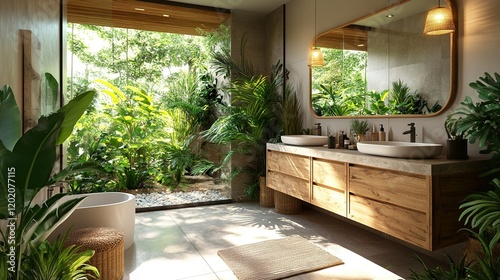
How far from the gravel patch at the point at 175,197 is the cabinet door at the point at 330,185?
199 centimetres

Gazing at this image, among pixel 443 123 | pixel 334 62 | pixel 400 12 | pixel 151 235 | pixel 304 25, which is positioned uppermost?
pixel 304 25

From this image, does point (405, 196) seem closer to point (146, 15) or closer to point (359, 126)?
point (359, 126)

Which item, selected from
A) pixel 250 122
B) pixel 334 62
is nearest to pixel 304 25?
pixel 334 62

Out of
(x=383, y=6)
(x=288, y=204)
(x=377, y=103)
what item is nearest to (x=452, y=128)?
(x=377, y=103)

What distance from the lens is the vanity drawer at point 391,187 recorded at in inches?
86.6

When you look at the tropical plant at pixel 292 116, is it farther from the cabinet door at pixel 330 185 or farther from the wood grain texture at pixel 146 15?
the wood grain texture at pixel 146 15

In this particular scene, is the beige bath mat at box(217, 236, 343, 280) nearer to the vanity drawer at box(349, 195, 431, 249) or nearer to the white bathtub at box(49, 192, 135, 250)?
the vanity drawer at box(349, 195, 431, 249)

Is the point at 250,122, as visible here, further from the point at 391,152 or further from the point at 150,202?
the point at 391,152

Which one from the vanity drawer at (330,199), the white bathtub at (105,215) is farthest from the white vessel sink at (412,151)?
the white bathtub at (105,215)

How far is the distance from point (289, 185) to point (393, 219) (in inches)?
61.0

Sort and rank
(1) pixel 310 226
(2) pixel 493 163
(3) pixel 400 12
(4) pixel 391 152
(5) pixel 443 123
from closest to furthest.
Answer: (2) pixel 493 163 → (4) pixel 391 152 → (5) pixel 443 123 → (3) pixel 400 12 → (1) pixel 310 226

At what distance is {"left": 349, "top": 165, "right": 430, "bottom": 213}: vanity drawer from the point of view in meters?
2.20

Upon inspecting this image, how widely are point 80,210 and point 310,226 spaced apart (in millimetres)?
2377

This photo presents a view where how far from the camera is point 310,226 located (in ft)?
12.3
